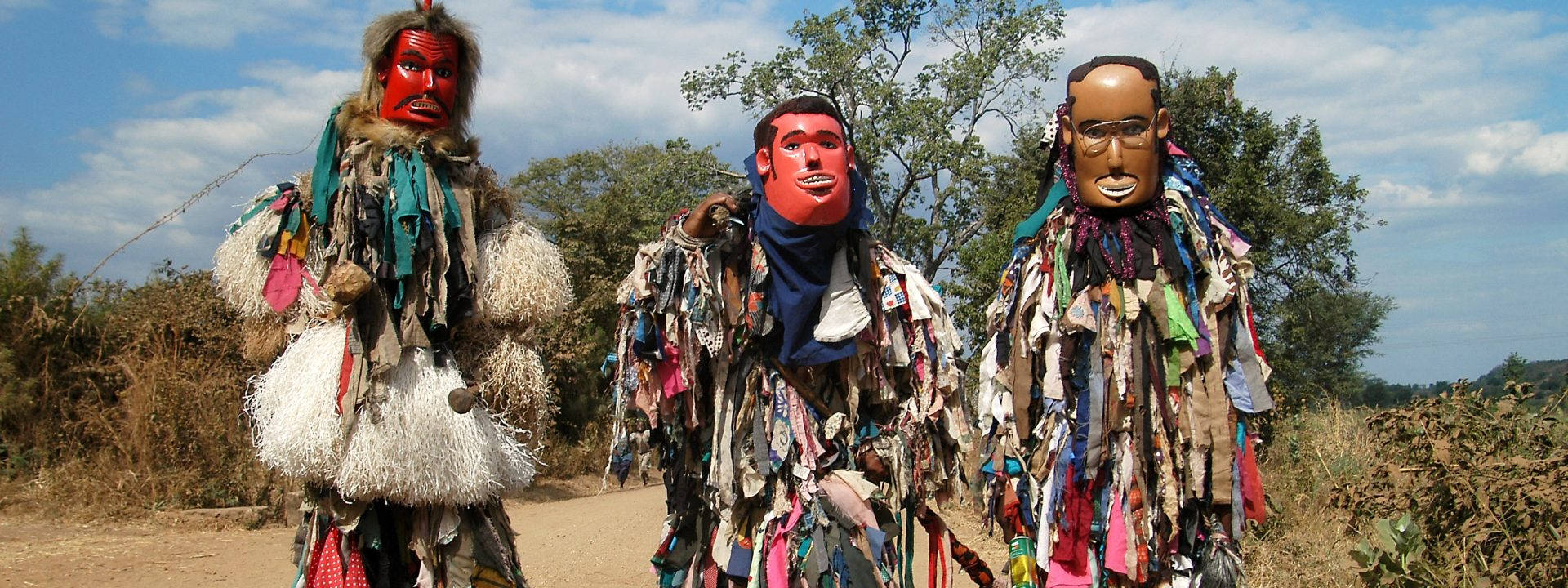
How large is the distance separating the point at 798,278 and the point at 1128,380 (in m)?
1.08

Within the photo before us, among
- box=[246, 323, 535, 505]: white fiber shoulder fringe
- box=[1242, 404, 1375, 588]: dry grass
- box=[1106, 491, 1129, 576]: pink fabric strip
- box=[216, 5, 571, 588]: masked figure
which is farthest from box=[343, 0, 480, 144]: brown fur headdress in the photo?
box=[1242, 404, 1375, 588]: dry grass

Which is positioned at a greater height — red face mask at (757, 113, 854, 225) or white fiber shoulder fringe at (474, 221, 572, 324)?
red face mask at (757, 113, 854, 225)

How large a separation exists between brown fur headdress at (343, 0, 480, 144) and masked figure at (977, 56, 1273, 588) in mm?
2161

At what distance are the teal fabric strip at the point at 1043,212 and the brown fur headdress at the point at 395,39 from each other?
2053 mm

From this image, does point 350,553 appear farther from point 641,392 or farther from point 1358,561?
point 1358,561

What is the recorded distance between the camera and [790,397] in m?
3.42

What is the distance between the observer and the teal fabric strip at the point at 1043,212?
3617 mm

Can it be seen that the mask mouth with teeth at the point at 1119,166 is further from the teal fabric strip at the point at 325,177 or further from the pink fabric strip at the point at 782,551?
the teal fabric strip at the point at 325,177

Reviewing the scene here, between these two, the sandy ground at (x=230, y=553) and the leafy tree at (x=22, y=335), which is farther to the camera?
the leafy tree at (x=22, y=335)

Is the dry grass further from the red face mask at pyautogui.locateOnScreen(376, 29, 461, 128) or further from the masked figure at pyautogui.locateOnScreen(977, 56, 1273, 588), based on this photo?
the red face mask at pyautogui.locateOnScreen(376, 29, 461, 128)

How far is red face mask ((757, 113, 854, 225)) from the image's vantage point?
3.31 m

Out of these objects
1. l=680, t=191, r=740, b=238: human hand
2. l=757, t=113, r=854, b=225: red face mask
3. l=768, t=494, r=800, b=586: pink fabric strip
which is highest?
l=757, t=113, r=854, b=225: red face mask

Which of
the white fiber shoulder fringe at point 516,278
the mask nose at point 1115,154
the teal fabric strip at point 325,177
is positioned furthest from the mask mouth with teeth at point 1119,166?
the teal fabric strip at point 325,177

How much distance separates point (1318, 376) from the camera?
15312 mm
